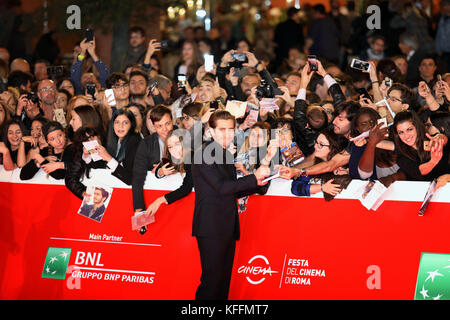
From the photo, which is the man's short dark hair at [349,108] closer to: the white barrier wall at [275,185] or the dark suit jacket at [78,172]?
the white barrier wall at [275,185]

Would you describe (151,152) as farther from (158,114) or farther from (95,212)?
(95,212)

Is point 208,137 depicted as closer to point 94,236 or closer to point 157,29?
point 94,236

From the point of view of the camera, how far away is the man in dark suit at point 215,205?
20.5 ft

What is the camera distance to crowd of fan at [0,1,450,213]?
6.56 metres

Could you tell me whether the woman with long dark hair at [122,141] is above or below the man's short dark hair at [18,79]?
above

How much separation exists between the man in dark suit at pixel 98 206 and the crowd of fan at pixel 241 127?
158mm

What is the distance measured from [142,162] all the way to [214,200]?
1088mm

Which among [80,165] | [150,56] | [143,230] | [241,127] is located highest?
[150,56]

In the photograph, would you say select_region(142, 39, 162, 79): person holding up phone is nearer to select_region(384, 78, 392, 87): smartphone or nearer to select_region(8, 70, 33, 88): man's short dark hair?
select_region(8, 70, 33, 88): man's short dark hair

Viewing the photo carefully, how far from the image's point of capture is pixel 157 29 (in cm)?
1388

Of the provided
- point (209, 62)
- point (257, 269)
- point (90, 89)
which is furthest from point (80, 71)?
point (257, 269)

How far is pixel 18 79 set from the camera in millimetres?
10133

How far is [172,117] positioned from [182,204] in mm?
1023

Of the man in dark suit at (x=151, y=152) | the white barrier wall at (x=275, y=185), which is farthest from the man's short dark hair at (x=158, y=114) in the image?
the white barrier wall at (x=275, y=185)
